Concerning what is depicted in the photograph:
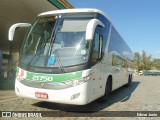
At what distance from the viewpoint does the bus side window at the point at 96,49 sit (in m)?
6.80

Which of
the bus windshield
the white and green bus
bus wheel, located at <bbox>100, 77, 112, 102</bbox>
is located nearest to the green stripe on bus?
the white and green bus

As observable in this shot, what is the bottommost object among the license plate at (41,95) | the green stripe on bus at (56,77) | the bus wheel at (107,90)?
the bus wheel at (107,90)

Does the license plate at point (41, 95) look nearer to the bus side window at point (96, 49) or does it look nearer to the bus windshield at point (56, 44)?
the bus windshield at point (56, 44)

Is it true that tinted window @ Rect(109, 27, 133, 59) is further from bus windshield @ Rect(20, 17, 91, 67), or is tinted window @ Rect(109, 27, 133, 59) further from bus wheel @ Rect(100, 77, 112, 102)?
bus windshield @ Rect(20, 17, 91, 67)

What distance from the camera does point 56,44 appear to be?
6734 millimetres

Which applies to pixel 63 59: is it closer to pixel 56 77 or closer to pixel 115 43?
pixel 56 77

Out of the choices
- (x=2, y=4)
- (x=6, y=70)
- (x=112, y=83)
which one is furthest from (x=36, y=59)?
(x=6, y=70)

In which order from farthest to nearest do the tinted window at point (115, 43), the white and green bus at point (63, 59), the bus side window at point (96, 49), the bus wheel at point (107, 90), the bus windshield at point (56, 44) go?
the tinted window at point (115, 43) → the bus wheel at point (107, 90) → the bus side window at point (96, 49) → the bus windshield at point (56, 44) → the white and green bus at point (63, 59)

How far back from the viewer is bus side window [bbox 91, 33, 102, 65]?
6805mm

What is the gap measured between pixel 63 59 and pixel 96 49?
1219 mm

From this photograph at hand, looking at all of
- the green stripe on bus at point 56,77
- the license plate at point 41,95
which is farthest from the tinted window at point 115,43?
the license plate at point 41,95

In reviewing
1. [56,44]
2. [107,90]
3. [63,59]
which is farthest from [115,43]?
[63,59]

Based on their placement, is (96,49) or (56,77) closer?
(56,77)

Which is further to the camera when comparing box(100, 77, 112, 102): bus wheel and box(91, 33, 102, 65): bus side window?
box(100, 77, 112, 102): bus wheel
